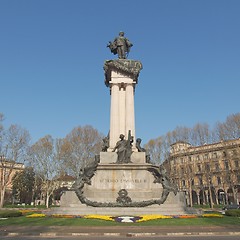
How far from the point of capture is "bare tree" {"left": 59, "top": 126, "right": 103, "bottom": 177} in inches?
1987

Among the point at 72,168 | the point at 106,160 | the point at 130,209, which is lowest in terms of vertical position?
the point at 130,209

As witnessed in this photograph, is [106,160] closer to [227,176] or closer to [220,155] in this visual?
[227,176]

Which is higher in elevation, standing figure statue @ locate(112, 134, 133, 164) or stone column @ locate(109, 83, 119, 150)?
stone column @ locate(109, 83, 119, 150)

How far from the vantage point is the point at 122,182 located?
20.8 meters

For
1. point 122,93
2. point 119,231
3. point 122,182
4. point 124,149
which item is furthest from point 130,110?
point 119,231

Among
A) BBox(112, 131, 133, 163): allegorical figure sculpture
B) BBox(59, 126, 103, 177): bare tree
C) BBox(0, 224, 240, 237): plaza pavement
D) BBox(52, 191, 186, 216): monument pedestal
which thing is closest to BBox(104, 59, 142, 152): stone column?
BBox(112, 131, 133, 163): allegorical figure sculpture

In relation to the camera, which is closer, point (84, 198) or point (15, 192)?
point (84, 198)

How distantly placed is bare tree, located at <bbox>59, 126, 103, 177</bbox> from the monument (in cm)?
2672

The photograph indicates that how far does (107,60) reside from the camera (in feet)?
87.1

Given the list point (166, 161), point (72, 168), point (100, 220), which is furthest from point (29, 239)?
point (166, 161)

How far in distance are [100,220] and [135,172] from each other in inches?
253

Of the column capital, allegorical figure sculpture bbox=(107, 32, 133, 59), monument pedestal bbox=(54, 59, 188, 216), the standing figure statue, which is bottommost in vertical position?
monument pedestal bbox=(54, 59, 188, 216)

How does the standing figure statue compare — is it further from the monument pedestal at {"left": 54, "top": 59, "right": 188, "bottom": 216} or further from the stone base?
the stone base

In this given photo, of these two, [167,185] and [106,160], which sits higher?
[106,160]
